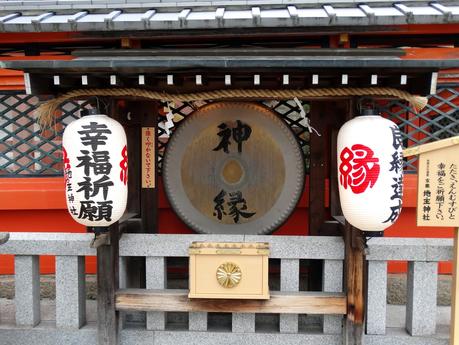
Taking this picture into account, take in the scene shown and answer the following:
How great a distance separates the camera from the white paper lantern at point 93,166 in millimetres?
3568

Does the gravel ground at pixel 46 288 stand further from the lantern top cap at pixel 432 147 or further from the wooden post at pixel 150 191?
the lantern top cap at pixel 432 147

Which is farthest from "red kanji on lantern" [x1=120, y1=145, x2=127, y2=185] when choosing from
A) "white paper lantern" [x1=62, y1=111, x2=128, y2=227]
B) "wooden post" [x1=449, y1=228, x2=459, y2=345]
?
"wooden post" [x1=449, y1=228, x2=459, y2=345]

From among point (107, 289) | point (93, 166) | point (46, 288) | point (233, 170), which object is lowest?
point (46, 288)

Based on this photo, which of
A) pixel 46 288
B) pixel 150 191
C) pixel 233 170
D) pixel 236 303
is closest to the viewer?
pixel 236 303

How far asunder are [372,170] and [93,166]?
239 centimetres

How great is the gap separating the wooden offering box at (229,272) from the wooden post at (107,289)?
0.79 m

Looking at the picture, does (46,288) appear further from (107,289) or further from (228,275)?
(228,275)

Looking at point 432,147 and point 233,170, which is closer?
point 432,147

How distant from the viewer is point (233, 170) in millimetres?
4562

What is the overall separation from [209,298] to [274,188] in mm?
1374

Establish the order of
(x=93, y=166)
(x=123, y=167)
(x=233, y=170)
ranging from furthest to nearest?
(x=233, y=170) → (x=123, y=167) → (x=93, y=166)

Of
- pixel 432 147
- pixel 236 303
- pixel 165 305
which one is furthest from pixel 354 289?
pixel 165 305

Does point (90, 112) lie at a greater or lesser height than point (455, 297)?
greater

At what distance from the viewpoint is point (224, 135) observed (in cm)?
454
